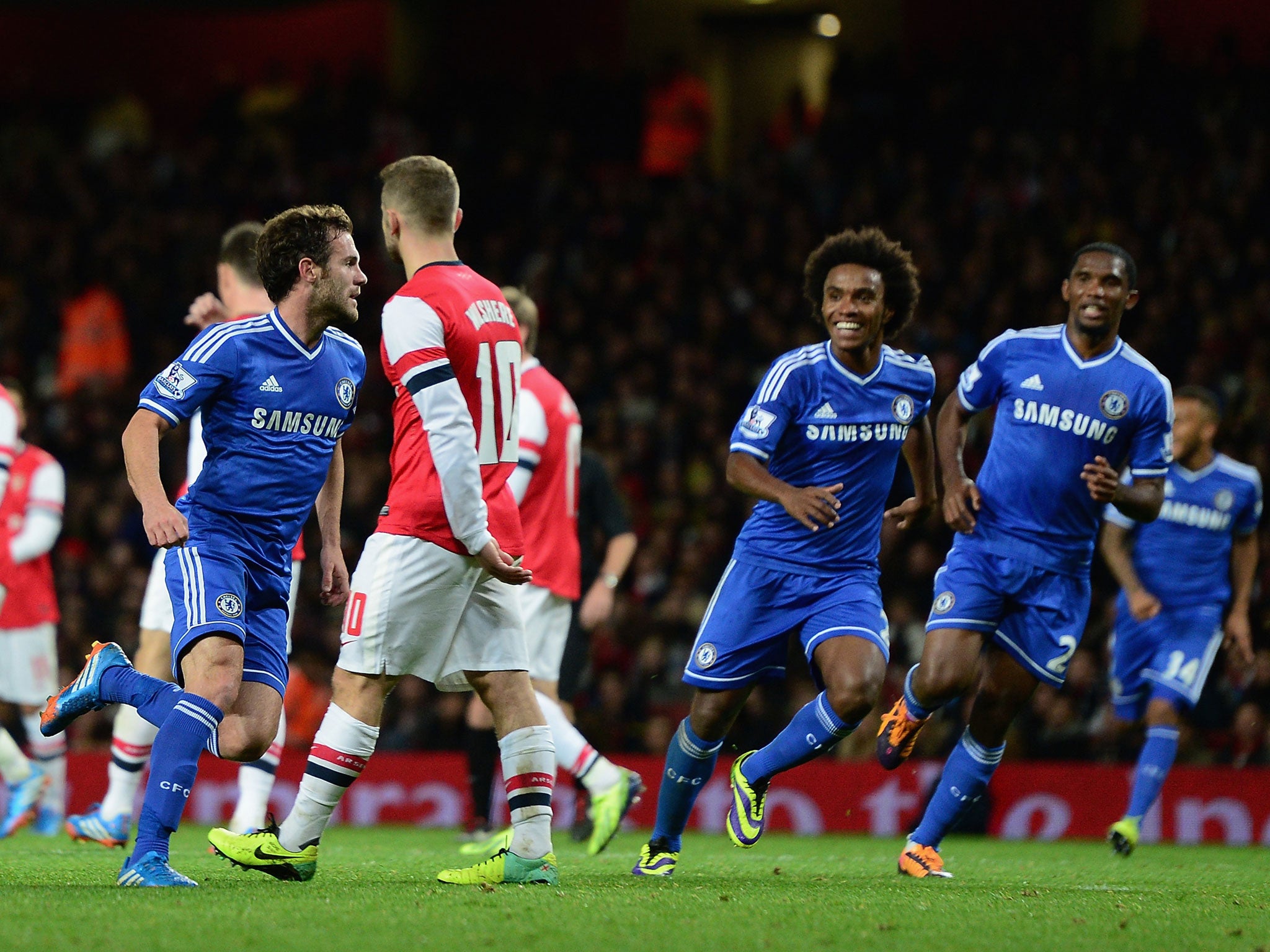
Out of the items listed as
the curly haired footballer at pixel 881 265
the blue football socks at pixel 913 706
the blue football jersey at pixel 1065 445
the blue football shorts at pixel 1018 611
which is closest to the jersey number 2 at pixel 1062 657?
the blue football shorts at pixel 1018 611

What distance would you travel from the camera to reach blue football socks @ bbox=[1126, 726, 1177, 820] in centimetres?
802

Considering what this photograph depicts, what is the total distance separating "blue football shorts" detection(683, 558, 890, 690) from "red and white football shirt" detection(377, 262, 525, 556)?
0.97 m

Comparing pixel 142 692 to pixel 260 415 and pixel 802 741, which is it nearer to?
pixel 260 415

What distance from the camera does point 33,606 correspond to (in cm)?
899

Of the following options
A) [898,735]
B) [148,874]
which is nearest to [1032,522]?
[898,735]

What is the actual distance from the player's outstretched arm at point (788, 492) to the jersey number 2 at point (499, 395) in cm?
86

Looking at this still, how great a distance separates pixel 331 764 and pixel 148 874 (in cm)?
63

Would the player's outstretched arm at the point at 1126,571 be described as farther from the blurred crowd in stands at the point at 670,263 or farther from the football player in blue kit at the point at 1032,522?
the blurred crowd in stands at the point at 670,263

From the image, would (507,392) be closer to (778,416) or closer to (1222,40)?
(778,416)

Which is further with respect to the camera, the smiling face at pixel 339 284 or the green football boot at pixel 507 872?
the smiling face at pixel 339 284

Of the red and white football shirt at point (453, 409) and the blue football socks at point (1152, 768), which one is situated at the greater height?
the red and white football shirt at point (453, 409)

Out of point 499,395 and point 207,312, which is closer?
point 499,395

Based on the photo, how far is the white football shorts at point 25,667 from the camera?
8.85 m

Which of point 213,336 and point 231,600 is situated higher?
point 213,336
